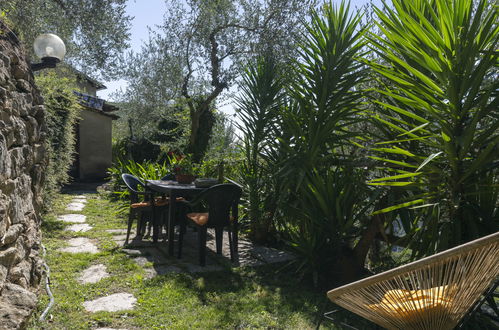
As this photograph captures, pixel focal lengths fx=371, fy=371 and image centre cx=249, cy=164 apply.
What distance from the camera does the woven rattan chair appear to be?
1425mm

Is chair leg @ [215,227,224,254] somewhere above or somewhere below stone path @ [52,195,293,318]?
above

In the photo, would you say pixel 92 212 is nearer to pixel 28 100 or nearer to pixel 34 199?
pixel 34 199

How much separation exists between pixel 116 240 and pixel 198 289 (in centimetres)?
211

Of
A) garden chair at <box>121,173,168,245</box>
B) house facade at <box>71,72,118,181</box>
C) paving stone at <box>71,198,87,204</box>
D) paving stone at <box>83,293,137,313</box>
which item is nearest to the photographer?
paving stone at <box>83,293,137,313</box>

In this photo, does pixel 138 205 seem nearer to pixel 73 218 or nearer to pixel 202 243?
pixel 202 243

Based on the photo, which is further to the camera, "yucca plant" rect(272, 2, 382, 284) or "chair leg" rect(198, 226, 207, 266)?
"chair leg" rect(198, 226, 207, 266)

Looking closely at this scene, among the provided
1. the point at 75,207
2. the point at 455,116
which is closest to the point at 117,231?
the point at 75,207

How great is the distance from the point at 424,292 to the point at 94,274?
3.08 meters

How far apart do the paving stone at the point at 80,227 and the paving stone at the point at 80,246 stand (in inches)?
19.2

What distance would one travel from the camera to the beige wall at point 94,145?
42.1 feet

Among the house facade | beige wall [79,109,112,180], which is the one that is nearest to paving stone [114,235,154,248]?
the house facade

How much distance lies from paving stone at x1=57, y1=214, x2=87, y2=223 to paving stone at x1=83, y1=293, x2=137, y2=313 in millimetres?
3449

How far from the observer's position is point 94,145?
13.2 m

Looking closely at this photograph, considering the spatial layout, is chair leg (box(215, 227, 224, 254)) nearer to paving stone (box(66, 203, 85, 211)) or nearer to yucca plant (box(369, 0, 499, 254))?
yucca plant (box(369, 0, 499, 254))
